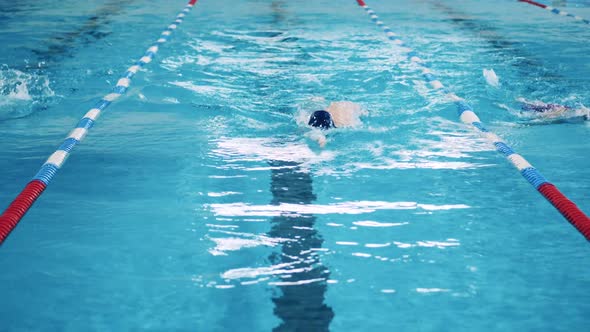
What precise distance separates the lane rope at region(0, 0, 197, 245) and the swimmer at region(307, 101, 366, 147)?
129 cm

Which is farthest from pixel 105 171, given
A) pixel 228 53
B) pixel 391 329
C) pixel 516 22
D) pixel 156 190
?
pixel 516 22

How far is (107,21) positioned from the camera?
7164 mm

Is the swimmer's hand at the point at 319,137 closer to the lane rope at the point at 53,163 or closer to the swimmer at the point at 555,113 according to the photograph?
the lane rope at the point at 53,163

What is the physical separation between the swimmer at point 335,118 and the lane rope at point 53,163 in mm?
1287

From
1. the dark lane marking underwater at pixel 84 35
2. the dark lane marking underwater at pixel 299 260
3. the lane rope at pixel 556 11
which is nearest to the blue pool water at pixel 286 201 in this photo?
the dark lane marking underwater at pixel 299 260

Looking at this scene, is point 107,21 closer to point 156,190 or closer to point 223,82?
point 223,82

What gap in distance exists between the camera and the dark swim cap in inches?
131

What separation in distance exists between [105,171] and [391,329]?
166 centimetres

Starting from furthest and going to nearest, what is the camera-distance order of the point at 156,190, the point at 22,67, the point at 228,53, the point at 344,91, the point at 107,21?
the point at 107,21
the point at 228,53
the point at 22,67
the point at 344,91
the point at 156,190

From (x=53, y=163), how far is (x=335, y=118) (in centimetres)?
156

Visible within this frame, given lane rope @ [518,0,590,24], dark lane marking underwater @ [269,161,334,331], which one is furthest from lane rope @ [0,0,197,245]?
lane rope @ [518,0,590,24]

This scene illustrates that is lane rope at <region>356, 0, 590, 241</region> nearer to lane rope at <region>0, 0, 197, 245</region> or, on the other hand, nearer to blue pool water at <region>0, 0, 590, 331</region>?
blue pool water at <region>0, 0, 590, 331</region>

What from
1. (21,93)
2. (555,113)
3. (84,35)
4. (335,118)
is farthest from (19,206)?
(84,35)

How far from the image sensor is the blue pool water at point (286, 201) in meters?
1.76
